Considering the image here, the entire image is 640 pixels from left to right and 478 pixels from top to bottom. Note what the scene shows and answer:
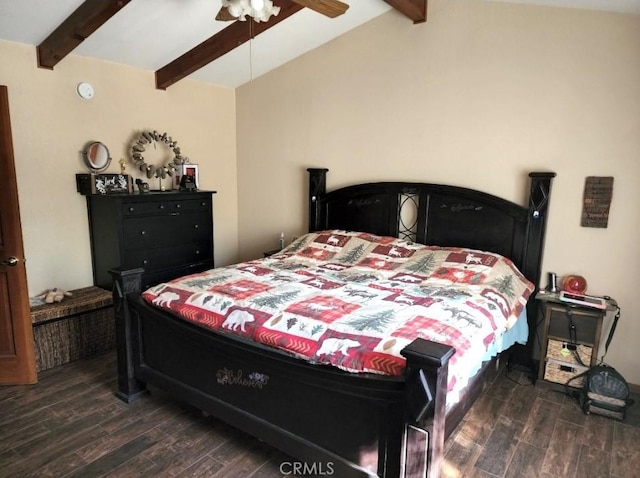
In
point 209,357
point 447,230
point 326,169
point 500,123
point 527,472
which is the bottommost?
point 527,472

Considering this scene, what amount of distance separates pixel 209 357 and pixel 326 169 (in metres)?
2.40

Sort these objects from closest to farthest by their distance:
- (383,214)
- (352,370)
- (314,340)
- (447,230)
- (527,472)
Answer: (352,370) → (314,340) → (527,472) → (447,230) → (383,214)

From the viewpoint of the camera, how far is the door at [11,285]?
2.69 m

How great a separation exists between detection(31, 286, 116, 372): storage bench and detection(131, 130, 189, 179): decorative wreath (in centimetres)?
118

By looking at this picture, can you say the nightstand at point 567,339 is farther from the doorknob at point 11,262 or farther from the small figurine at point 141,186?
the doorknob at point 11,262

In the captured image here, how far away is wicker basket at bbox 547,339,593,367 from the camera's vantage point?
9.41ft

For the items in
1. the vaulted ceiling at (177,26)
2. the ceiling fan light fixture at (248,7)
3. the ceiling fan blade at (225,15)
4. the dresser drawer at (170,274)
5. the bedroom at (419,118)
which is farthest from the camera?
the dresser drawer at (170,274)

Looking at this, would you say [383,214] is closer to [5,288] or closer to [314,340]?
[314,340]

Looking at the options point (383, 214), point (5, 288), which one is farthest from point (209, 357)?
point (383, 214)

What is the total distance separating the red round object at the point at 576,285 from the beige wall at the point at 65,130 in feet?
12.0

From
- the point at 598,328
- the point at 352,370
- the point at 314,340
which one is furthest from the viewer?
the point at 598,328

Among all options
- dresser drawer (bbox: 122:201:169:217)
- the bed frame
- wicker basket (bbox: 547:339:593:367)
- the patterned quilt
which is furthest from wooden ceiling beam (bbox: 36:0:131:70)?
wicker basket (bbox: 547:339:593:367)

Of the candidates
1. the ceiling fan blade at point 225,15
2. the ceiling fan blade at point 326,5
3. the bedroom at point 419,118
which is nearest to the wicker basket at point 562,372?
the bedroom at point 419,118

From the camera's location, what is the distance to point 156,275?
3855 millimetres
